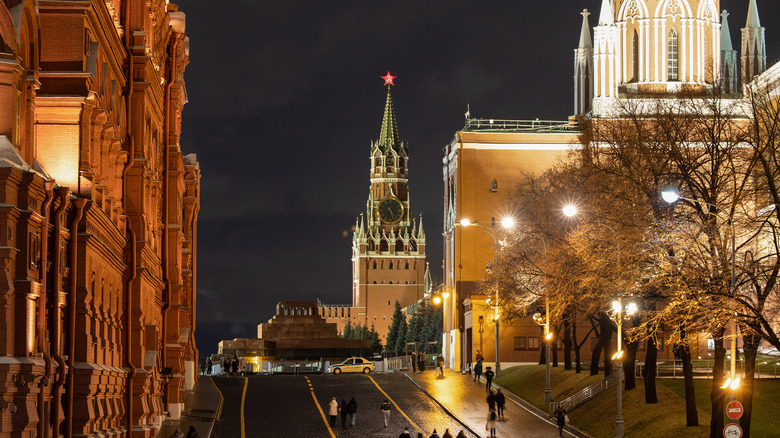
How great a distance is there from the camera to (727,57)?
309 feet

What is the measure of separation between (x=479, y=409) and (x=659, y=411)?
1096 centimetres

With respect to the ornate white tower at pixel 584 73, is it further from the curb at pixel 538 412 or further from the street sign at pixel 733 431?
the street sign at pixel 733 431

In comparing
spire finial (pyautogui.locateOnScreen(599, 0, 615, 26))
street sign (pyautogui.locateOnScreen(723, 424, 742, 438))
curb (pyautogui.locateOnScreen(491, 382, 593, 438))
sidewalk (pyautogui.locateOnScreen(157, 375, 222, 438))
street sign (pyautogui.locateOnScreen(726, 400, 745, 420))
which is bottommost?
curb (pyautogui.locateOnScreen(491, 382, 593, 438))

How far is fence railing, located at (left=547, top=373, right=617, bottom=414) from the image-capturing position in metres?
50.3

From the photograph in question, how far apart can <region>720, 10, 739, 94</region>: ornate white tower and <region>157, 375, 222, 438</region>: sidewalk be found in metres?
48.3

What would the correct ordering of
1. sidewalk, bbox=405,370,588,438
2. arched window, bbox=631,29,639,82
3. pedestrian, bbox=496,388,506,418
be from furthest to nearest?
1. arched window, bbox=631,29,639,82
2. pedestrian, bbox=496,388,506,418
3. sidewalk, bbox=405,370,588,438

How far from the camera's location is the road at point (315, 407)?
4605 centimetres

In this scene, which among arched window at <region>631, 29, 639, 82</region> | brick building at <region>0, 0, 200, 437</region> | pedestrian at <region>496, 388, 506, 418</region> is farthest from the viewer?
arched window at <region>631, 29, 639, 82</region>

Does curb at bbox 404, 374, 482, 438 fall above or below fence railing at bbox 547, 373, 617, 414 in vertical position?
below

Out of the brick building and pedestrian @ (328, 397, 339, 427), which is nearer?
the brick building

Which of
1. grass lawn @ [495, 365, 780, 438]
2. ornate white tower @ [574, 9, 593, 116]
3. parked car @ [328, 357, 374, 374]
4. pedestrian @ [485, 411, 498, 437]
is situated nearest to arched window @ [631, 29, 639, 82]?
Result: ornate white tower @ [574, 9, 593, 116]

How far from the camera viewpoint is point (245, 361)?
358 feet

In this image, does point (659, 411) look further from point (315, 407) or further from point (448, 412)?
point (315, 407)

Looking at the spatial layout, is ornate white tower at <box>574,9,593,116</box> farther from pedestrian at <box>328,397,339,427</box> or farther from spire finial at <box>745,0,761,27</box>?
pedestrian at <box>328,397,339,427</box>
